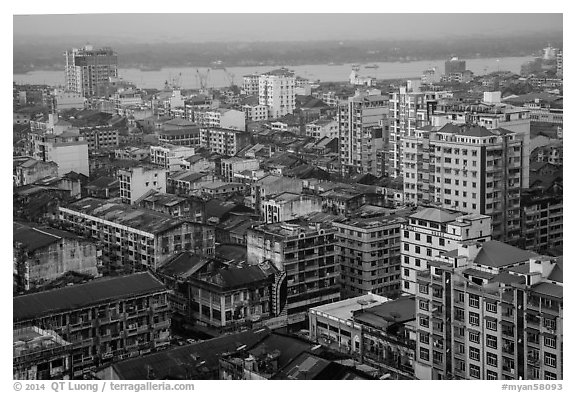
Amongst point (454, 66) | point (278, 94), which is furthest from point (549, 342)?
point (278, 94)

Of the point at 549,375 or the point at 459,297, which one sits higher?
the point at 459,297

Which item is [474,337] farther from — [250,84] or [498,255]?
[250,84]

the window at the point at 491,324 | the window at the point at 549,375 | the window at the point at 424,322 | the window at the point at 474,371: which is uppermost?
the window at the point at 491,324

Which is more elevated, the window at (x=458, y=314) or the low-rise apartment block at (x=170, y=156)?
the low-rise apartment block at (x=170, y=156)

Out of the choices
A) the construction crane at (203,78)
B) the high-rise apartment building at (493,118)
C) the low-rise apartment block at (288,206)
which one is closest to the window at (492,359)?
the high-rise apartment building at (493,118)

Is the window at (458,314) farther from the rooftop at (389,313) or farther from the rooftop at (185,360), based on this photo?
the rooftop at (185,360)

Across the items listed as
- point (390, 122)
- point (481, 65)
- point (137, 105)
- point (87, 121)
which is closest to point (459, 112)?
point (390, 122)
